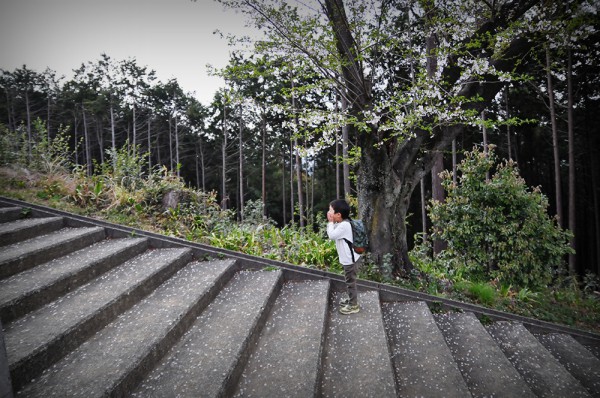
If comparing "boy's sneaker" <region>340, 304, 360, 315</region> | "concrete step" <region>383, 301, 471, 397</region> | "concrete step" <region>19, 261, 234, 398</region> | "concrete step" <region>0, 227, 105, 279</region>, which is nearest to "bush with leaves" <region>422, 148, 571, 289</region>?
"concrete step" <region>383, 301, 471, 397</region>

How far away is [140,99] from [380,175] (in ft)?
133

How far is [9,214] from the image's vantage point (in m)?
4.48

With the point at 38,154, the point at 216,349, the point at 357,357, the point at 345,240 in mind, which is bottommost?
the point at 357,357

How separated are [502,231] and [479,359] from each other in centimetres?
528

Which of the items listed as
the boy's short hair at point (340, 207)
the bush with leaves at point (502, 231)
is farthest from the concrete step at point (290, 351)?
the bush with leaves at point (502, 231)

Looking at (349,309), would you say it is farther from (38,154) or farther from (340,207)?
(38,154)

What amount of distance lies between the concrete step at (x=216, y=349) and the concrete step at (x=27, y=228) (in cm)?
286

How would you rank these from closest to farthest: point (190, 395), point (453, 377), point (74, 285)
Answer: point (190, 395), point (453, 377), point (74, 285)

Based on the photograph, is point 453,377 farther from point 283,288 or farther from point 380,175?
point 380,175

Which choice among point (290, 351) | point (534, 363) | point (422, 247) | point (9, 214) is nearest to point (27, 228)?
point (9, 214)

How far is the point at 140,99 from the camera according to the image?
37.5m

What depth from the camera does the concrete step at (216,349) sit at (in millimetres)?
2381

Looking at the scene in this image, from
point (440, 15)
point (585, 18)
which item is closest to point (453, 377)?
point (585, 18)

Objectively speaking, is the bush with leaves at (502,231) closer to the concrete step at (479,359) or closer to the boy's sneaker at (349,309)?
the concrete step at (479,359)
